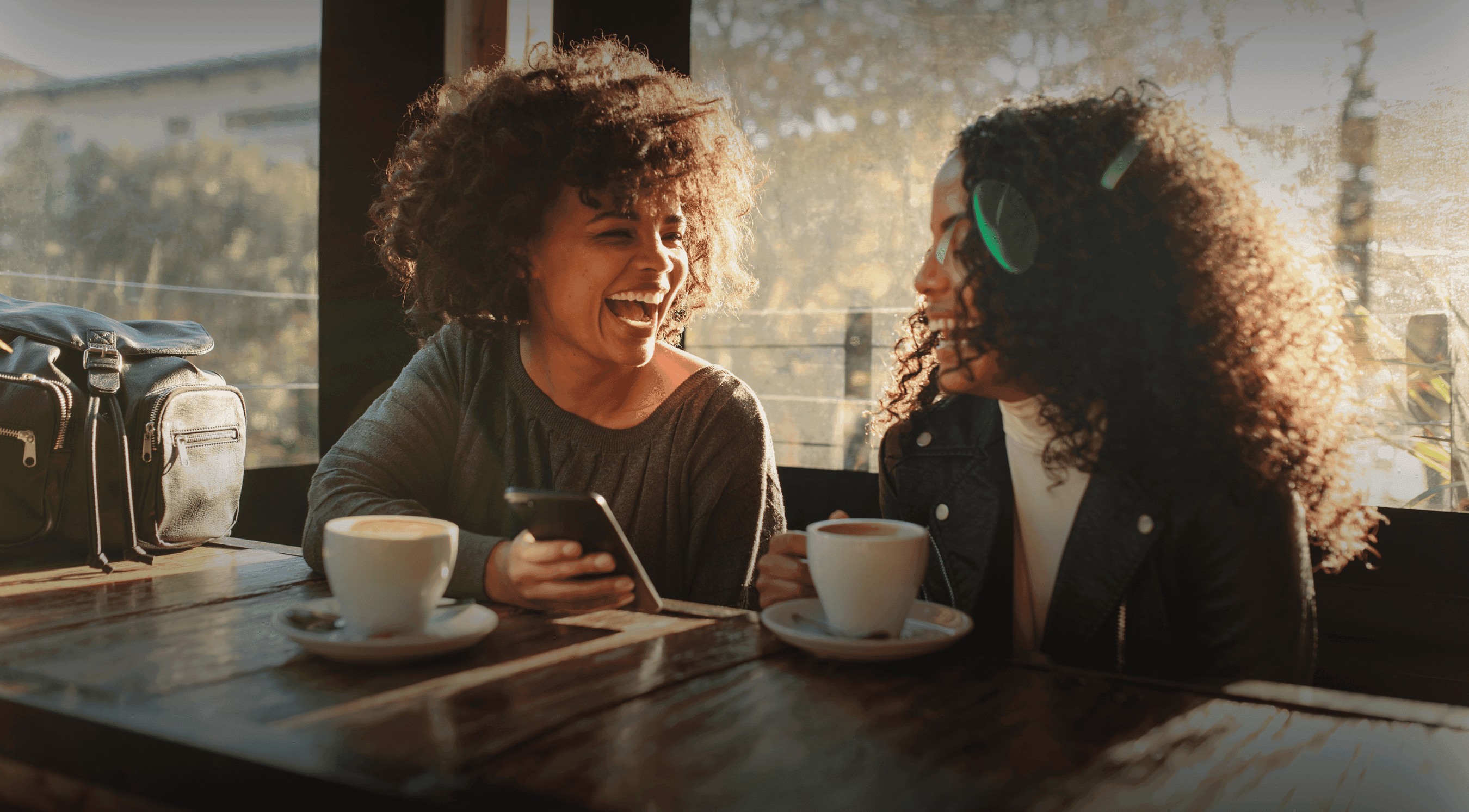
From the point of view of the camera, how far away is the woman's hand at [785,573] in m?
1.08

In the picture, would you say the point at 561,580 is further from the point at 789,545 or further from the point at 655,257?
the point at 655,257

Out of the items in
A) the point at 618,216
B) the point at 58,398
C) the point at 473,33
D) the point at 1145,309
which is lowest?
the point at 58,398

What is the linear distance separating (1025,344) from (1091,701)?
0.51m

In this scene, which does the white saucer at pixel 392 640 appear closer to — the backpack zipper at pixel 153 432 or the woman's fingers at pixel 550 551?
the woman's fingers at pixel 550 551

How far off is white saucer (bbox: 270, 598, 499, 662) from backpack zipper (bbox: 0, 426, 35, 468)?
2.14ft

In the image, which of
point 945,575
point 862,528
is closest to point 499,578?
point 862,528

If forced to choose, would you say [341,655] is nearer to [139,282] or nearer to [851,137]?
[139,282]

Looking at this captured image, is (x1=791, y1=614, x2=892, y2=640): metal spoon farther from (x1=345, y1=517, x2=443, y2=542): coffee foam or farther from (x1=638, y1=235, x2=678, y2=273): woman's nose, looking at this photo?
(x1=638, y1=235, x2=678, y2=273): woman's nose

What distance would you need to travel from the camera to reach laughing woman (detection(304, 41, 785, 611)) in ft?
4.93

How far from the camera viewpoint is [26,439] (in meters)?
1.29

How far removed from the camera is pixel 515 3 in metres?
2.54

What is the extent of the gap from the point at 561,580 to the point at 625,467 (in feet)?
1.66

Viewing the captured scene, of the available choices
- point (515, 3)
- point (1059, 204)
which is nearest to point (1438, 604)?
point (1059, 204)

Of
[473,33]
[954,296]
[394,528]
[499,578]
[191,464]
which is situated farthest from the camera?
[473,33]
